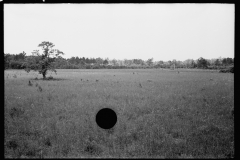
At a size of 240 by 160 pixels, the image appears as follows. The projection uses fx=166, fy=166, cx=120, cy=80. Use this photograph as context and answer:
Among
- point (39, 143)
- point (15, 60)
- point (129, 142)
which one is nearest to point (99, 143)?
point (129, 142)

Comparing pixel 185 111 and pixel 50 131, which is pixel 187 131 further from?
pixel 50 131

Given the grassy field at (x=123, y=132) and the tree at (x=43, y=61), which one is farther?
the tree at (x=43, y=61)

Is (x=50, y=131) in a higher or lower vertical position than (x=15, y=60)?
lower

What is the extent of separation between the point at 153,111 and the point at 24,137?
596 centimetres

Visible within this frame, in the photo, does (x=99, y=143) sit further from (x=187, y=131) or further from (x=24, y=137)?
(x=187, y=131)

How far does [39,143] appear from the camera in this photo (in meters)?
5.56

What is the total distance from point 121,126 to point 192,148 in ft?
9.13

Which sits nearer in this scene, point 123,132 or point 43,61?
point 123,132

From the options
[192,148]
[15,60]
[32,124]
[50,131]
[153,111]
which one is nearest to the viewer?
[192,148]

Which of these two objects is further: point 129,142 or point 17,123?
point 17,123

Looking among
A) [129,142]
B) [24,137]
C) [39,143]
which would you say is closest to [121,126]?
[129,142]

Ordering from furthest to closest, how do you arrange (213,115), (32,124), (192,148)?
(213,115) < (32,124) < (192,148)

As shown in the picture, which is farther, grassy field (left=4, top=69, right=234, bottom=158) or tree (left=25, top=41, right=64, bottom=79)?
tree (left=25, top=41, right=64, bottom=79)

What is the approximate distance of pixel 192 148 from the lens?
521 cm
